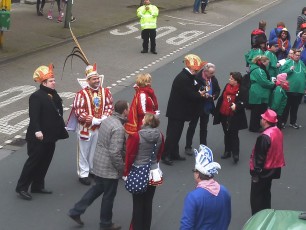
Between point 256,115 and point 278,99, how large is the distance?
0.58 m

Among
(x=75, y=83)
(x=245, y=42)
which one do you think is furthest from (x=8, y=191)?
(x=245, y=42)

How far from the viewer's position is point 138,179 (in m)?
7.80

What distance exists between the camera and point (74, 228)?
8578 mm

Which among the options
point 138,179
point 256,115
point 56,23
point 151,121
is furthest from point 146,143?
point 56,23

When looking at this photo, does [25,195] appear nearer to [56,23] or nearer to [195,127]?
[195,127]

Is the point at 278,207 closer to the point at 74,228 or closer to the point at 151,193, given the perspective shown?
the point at 151,193

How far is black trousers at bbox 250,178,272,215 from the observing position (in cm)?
856

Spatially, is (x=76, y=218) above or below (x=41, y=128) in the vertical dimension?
below

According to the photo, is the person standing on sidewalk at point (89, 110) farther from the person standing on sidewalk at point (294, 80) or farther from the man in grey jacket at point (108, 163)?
the person standing on sidewalk at point (294, 80)

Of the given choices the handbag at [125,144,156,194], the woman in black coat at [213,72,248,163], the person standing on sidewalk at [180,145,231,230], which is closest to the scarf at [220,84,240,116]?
the woman in black coat at [213,72,248,163]

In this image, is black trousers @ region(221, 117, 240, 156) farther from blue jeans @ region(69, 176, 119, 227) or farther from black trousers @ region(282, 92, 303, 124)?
blue jeans @ region(69, 176, 119, 227)

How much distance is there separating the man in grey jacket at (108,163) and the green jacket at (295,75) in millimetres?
5295

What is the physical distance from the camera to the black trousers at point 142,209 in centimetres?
803

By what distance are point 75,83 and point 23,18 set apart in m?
8.46
